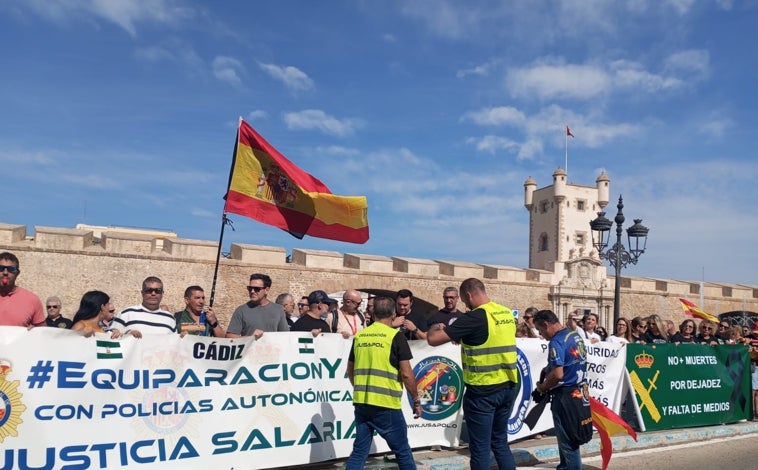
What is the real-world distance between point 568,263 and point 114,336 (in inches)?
1190

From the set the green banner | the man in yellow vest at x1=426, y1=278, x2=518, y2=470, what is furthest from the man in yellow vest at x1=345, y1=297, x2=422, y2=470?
the green banner

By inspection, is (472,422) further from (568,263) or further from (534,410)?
(568,263)

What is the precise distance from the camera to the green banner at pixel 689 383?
8117 millimetres

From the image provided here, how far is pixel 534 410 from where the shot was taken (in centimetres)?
729

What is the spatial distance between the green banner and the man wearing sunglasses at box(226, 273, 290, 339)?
4.67 metres

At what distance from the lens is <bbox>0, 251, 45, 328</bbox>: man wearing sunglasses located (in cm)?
467

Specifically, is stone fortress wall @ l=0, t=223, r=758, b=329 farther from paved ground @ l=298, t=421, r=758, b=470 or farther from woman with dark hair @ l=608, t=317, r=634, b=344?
paved ground @ l=298, t=421, r=758, b=470

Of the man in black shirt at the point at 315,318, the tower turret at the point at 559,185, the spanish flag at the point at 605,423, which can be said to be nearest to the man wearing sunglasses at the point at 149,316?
the man in black shirt at the point at 315,318

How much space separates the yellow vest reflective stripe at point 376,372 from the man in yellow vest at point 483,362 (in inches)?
14.8

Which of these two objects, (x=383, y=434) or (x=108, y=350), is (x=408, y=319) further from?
(x=108, y=350)

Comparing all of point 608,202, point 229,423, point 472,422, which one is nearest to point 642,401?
point 472,422

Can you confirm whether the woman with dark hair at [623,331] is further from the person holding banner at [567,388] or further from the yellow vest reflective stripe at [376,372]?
the yellow vest reflective stripe at [376,372]

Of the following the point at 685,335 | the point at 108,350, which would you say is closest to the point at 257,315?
the point at 108,350

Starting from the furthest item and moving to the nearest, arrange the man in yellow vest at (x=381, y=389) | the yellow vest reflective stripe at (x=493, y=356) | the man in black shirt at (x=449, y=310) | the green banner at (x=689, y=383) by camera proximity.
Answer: the green banner at (x=689, y=383) < the man in black shirt at (x=449, y=310) < the yellow vest reflective stripe at (x=493, y=356) < the man in yellow vest at (x=381, y=389)
